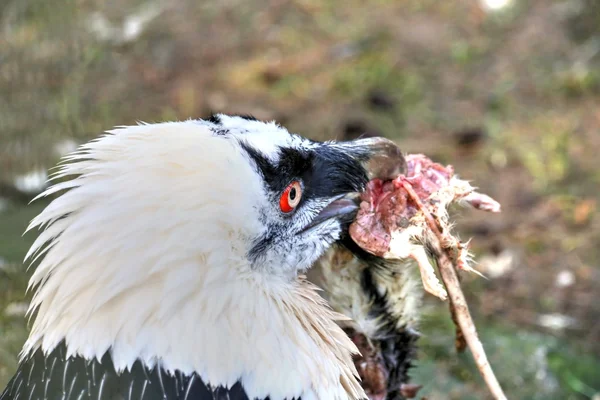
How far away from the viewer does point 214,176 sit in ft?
6.89

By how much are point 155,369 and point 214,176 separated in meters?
0.54

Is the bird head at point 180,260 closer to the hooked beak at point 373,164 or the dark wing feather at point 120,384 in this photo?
the dark wing feather at point 120,384

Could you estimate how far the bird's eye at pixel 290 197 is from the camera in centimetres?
229

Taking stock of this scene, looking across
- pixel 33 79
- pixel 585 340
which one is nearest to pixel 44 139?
pixel 33 79

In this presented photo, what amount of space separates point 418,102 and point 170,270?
4380 mm

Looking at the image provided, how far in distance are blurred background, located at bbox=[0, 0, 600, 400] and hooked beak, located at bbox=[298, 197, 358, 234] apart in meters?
1.52

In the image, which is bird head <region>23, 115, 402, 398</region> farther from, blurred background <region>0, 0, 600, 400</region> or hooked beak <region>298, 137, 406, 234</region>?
blurred background <region>0, 0, 600, 400</region>

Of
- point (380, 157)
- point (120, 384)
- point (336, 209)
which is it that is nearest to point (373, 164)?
point (380, 157)

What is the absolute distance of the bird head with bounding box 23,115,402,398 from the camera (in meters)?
2.06

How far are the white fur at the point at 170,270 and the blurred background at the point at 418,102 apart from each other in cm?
164

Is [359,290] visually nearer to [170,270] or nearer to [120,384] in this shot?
[170,270]

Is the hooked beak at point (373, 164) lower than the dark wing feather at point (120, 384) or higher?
higher

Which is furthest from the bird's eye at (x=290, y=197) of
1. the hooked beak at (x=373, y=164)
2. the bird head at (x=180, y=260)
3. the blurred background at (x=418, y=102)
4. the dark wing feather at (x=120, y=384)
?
the blurred background at (x=418, y=102)

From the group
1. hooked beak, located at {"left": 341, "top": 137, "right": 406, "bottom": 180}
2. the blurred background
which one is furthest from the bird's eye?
the blurred background
